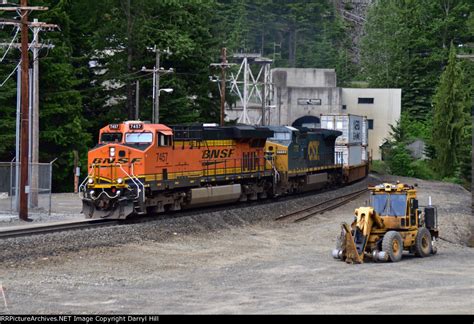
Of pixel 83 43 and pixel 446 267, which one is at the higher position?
pixel 83 43

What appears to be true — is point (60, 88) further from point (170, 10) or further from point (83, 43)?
point (170, 10)

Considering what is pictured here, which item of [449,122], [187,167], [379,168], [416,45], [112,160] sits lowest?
[379,168]

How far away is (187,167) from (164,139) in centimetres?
231

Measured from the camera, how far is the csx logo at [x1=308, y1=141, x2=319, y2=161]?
4594cm

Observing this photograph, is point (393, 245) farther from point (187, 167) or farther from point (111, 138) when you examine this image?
point (111, 138)

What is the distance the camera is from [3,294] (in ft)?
58.9

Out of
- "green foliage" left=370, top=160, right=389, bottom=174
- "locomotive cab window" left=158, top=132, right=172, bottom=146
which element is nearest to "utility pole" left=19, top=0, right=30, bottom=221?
"locomotive cab window" left=158, top=132, right=172, bottom=146

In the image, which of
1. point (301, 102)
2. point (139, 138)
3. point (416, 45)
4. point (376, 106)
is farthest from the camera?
point (416, 45)

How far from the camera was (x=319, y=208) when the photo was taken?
4025cm

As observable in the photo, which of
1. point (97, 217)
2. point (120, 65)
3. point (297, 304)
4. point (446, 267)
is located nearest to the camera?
point (297, 304)

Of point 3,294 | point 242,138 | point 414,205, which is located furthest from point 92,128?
point 3,294

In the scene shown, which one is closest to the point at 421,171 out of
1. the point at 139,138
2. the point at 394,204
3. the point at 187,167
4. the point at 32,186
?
the point at 187,167

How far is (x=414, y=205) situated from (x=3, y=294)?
478 inches

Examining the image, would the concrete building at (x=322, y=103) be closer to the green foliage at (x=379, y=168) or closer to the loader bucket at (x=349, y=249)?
the green foliage at (x=379, y=168)
